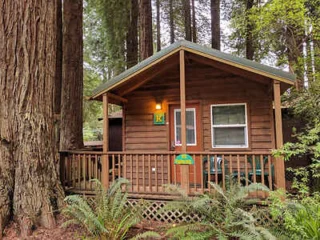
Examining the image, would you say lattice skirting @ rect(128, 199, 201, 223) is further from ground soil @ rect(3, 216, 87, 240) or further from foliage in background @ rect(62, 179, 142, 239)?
ground soil @ rect(3, 216, 87, 240)

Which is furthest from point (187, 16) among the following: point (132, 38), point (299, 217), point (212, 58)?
point (299, 217)

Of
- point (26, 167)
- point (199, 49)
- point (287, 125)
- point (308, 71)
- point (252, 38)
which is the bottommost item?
point (26, 167)

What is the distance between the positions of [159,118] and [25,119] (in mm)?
3341

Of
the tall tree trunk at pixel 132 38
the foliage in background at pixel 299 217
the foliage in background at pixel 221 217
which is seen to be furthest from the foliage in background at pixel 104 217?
the tall tree trunk at pixel 132 38

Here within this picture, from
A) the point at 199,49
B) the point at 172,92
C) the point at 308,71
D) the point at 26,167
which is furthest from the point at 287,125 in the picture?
the point at 26,167

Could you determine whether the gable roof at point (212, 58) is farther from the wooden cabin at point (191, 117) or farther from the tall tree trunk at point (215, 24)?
the tall tree trunk at point (215, 24)

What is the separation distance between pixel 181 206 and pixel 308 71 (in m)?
7.70

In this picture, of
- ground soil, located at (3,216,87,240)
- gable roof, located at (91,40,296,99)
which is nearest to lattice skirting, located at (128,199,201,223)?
ground soil, located at (3,216,87,240)

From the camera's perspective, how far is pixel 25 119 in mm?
4039

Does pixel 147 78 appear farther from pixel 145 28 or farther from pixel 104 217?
pixel 145 28

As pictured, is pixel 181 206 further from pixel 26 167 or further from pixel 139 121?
pixel 139 121

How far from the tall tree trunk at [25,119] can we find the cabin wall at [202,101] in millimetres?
2779

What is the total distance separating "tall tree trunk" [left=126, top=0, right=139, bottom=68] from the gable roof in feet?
20.5

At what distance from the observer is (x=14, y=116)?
4016 mm
